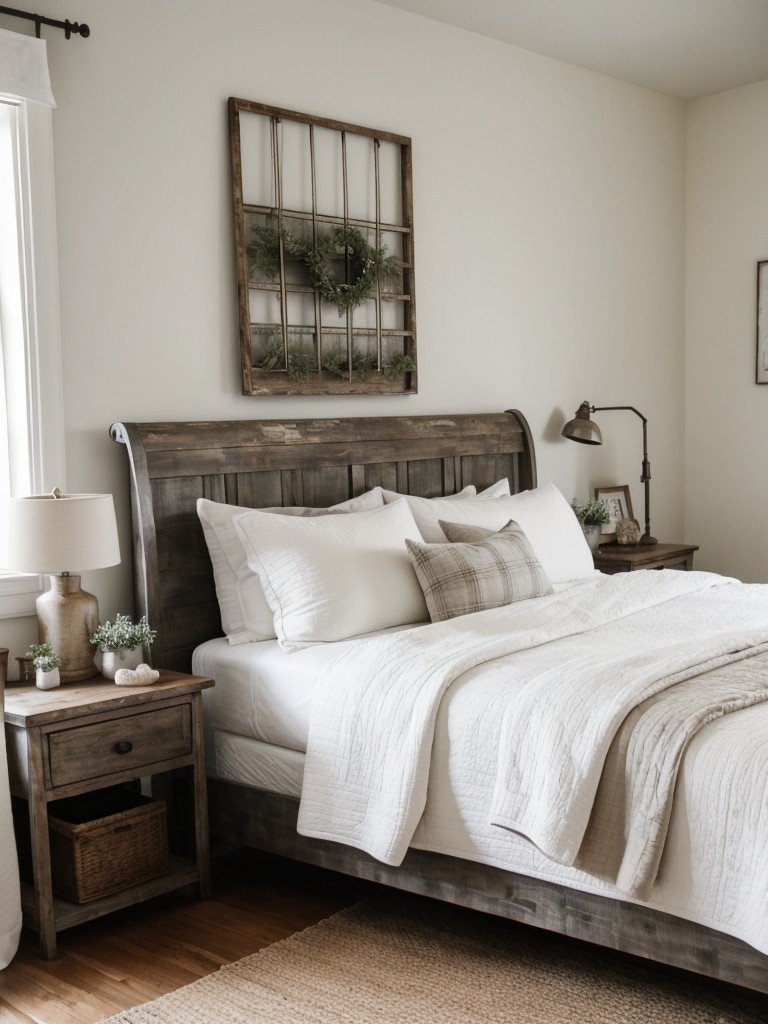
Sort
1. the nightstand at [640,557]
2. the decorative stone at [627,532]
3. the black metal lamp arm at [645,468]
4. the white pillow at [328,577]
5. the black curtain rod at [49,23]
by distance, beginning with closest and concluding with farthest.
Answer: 1. the black curtain rod at [49,23]
2. the white pillow at [328,577]
3. the nightstand at [640,557]
4. the decorative stone at [627,532]
5. the black metal lamp arm at [645,468]

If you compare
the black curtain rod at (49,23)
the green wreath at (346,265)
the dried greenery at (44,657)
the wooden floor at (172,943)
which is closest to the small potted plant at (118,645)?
the dried greenery at (44,657)

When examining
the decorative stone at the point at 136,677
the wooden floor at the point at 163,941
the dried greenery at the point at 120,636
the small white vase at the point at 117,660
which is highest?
the dried greenery at the point at 120,636

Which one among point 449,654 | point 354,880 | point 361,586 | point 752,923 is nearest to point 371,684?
point 449,654

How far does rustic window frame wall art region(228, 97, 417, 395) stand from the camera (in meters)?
3.54

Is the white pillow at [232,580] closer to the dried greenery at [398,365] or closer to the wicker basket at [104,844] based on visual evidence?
the wicker basket at [104,844]

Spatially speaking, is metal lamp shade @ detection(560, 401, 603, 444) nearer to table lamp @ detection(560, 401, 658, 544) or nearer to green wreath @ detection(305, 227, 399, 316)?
table lamp @ detection(560, 401, 658, 544)

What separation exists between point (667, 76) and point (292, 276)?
2413mm

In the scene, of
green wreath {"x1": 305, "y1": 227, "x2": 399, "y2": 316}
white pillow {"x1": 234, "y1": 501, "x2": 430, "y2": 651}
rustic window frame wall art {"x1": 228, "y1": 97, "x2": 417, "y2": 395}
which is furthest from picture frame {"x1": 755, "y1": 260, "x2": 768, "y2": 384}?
white pillow {"x1": 234, "y1": 501, "x2": 430, "y2": 651}

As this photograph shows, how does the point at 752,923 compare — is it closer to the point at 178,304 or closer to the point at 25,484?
the point at 25,484

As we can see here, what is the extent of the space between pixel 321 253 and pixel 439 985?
7.70ft

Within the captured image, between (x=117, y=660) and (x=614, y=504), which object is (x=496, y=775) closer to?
(x=117, y=660)

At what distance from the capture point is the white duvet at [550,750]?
2.11 meters

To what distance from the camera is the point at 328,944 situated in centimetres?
268

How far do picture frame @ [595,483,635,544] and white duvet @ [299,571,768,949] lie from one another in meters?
1.74
